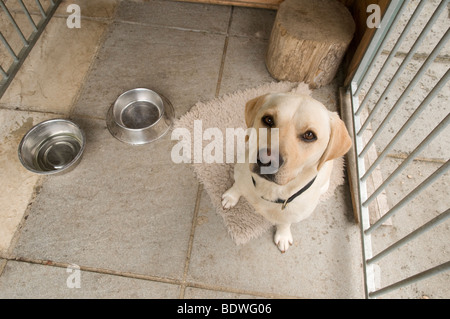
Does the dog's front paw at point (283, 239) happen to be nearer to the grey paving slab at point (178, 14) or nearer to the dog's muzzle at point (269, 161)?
the dog's muzzle at point (269, 161)

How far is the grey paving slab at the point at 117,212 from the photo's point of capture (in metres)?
2.21

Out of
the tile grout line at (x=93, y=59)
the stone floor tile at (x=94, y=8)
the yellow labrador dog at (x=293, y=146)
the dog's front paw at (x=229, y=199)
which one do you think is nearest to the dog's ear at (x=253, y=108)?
the yellow labrador dog at (x=293, y=146)

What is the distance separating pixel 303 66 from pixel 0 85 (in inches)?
106

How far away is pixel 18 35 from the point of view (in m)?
3.14

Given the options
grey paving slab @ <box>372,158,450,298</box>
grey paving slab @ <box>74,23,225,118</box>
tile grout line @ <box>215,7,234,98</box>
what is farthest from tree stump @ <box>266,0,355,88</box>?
grey paving slab @ <box>372,158,450,298</box>

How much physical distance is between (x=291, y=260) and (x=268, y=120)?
3.97 ft

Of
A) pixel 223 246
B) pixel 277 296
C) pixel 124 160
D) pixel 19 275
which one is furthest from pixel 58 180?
pixel 277 296

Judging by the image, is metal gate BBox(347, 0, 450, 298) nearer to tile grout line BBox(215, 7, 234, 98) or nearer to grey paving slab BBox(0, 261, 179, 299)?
tile grout line BBox(215, 7, 234, 98)

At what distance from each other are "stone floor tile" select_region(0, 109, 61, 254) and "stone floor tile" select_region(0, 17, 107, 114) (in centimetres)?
13

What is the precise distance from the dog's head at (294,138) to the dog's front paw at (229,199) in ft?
2.51

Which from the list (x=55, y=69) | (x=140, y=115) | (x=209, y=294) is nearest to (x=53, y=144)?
(x=140, y=115)

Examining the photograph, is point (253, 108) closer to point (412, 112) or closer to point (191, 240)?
point (191, 240)

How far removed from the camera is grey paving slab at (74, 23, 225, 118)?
2.91 metres

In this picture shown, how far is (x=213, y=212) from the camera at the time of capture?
2398mm
